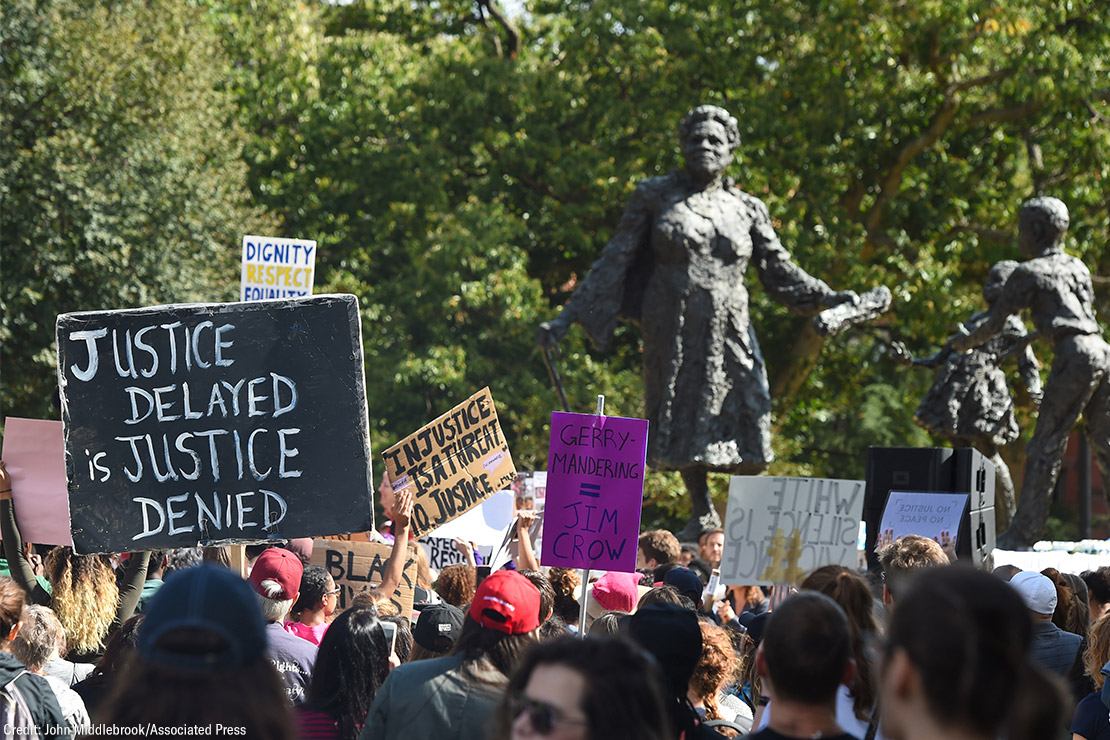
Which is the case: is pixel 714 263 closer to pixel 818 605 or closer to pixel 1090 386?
pixel 1090 386

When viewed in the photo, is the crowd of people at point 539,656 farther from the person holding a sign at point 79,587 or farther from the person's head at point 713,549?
the person's head at point 713,549

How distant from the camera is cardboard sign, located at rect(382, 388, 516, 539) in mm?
5688

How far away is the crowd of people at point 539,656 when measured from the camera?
1750 millimetres

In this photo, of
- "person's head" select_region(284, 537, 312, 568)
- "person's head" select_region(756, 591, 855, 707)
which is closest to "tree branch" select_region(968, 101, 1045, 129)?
"person's head" select_region(284, 537, 312, 568)

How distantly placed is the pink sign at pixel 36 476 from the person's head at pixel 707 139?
173 inches

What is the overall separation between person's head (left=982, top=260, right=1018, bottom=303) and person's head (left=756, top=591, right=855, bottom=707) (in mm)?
5908

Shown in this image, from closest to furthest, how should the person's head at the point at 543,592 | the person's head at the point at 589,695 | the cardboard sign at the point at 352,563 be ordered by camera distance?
the person's head at the point at 589,695
the person's head at the point at 543,592
the cardboard sign at the point at 352,563

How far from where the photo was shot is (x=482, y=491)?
19.4 feet

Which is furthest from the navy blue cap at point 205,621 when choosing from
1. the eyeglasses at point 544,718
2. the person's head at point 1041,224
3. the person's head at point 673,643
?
the person's head at point 1041,224

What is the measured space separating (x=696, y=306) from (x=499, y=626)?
16.9ft

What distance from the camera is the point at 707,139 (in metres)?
7.79

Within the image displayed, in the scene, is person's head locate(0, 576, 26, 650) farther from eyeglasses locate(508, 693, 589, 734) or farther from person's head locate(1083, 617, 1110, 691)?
person's head locate(1083, 617, 1110, 691)

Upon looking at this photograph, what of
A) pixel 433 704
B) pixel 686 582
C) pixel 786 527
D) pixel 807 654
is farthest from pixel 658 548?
pixel 807 654

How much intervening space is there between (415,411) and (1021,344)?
32.9 feet
